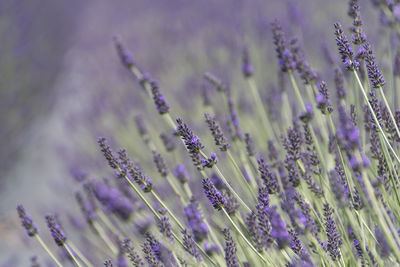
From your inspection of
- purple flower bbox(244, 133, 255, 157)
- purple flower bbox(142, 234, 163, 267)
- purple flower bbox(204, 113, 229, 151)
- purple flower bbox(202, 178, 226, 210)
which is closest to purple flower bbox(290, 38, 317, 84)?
purple flower bbox(244, 133, 255, 157)

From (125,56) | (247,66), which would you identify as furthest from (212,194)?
(247,66)

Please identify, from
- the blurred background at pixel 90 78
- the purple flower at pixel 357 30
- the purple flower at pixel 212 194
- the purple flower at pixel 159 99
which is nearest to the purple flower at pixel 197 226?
the purple flower at pixel 212 194

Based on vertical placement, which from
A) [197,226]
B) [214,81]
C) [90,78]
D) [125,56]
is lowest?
[197,226]

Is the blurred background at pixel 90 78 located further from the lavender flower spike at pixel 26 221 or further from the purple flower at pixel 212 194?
the purple flower at pixel 212 194

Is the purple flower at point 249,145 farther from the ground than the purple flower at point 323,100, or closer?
farther from the ground

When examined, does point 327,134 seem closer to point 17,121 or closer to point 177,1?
point 17,121

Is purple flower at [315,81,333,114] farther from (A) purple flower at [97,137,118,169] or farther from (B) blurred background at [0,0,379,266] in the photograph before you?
(B) blurred background at [0,0,379,266]

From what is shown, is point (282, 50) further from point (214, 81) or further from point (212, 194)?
point (212, 194)

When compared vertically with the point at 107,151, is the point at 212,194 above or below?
below
